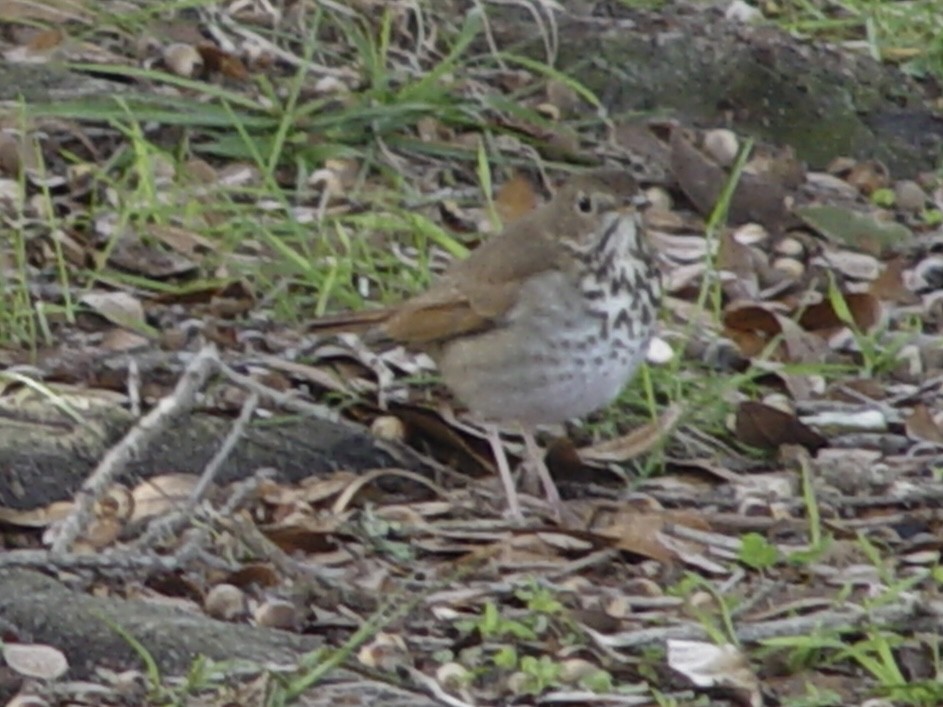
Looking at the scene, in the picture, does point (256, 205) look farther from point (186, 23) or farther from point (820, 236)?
point (820, 236)

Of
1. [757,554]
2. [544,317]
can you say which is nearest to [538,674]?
[757,554]

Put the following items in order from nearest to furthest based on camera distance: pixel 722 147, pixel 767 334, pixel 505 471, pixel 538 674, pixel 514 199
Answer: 1. pixel 538 674
2. pixel 505 471
3. pixel 767 334
4. pixel 514 199
5. pixel 722 147

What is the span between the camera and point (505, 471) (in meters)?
5.06

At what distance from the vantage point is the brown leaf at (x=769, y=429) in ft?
17.3

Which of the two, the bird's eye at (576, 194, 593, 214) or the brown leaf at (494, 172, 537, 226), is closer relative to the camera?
the bird's eye at (576, 194, 593, 214)

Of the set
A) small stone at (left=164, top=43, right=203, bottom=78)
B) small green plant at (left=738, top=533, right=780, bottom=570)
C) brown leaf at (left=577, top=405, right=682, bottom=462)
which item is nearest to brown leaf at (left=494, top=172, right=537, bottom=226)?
small stone at (left=164, top=43, right=203, bottom=78)

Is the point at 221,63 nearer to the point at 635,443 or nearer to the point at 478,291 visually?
the point at 478,291

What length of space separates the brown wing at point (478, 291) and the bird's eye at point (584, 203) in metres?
0.08

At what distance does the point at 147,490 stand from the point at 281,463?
12.1 inches

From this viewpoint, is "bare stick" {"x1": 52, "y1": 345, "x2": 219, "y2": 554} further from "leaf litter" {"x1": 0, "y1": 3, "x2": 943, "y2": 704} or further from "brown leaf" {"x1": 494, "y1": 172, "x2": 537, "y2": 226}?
"brown leaf" {"x1": 494, "y1": 172, "x2": 537, "y2": 226}

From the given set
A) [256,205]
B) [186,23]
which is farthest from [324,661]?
[186,23]

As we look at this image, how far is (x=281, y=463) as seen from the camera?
5.00 m

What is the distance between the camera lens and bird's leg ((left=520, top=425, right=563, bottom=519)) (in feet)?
16.4

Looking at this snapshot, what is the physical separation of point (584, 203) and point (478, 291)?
30 centimetres
